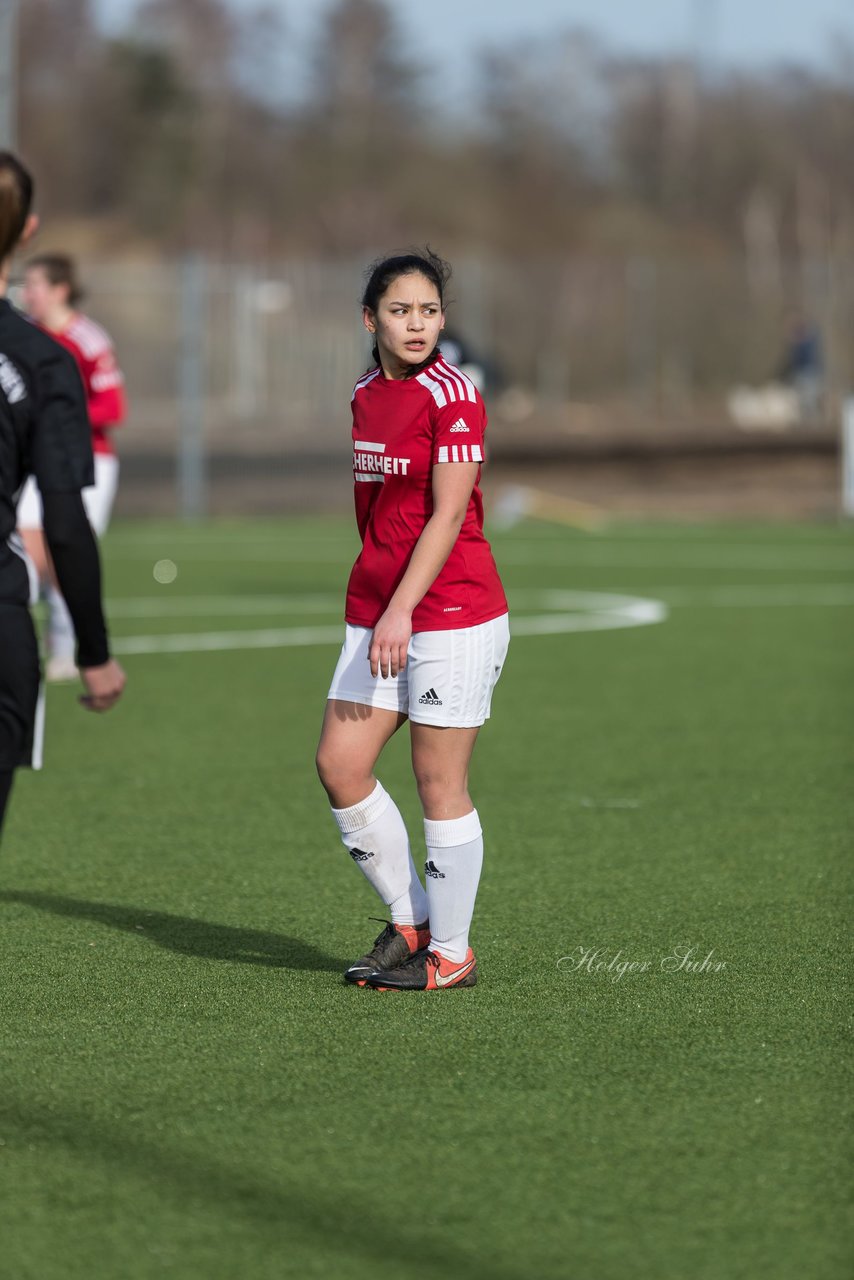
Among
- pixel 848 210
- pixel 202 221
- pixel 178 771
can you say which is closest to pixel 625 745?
pixel 178 771

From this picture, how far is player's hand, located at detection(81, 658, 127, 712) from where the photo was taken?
4.05 meters

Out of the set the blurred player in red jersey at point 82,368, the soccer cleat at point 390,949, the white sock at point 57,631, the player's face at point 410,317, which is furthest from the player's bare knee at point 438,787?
the white sock at point 57,631

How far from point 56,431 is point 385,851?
186cm

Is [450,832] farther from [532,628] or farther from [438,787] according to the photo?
[532,628]

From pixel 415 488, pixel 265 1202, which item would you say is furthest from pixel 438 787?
pixel 265 1202

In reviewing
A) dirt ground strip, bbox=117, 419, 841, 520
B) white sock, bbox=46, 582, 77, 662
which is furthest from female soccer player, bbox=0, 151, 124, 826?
dirt ground strip, bbox=117, 419, 841, 520

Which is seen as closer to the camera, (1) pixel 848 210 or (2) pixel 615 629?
(2) pixel 615 629

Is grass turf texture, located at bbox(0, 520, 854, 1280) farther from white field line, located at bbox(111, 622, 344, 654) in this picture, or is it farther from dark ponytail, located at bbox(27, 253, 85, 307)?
white field line, located at bbox(111, 622, 344, 654)

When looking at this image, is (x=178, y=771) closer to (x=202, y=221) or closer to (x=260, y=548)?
(x=260, y=548)

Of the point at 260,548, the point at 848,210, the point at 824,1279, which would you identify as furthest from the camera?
the point at 848,210

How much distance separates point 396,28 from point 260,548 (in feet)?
224

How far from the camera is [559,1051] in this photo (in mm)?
4734

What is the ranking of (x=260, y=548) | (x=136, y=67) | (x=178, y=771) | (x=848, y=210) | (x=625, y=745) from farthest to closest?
(x=848, y=210)
(x=136, y=67)
(x=260, y=548)
(x=625, y=745)
(x=178, y=771)

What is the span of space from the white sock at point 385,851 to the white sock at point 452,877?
0.10 meters
